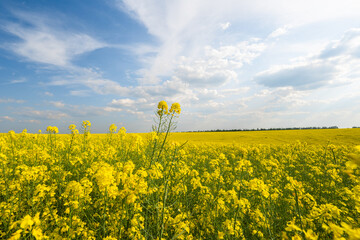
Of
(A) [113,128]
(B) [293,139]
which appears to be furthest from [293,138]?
(A) [113,128]

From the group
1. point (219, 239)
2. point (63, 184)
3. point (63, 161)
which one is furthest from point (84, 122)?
point (219, 239)

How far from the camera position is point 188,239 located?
105 inches

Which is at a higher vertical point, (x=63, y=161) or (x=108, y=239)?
(x=63, y=161)

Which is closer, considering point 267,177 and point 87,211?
point 87,211

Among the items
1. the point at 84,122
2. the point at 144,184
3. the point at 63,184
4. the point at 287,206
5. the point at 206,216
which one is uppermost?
the point at 84,122

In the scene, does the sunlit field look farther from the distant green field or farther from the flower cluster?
the flower cluster

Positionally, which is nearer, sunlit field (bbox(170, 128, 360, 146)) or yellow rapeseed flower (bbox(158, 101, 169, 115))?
yellow rapeseed flower (bbox(158, 101, 169, 115))

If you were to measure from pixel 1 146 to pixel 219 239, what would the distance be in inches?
293

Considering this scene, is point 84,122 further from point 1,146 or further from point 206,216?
point 206,216

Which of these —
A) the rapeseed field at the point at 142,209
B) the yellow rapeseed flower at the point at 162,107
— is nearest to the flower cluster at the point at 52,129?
the rapeseed field at the point at 142,209

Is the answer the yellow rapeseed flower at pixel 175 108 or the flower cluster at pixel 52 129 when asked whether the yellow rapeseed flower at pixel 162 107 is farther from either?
the flower cluster at pixel 52 129

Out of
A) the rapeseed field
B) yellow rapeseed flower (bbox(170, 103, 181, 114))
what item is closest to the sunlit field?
the rapeseed field

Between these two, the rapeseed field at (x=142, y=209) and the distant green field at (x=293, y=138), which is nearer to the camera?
the rapeseed field at (x=142, y=209)

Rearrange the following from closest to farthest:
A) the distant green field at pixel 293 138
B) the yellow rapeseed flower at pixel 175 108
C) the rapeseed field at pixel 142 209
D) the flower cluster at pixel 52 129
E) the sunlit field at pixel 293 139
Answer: the rapeseed field at pixel 142 209 < the yellow rapeseed flower at pixel 175 108 < the flower cluster at pixel 52 129 < the sunlit field at pixel 293 139 < the distant green field at pixel 293 138
